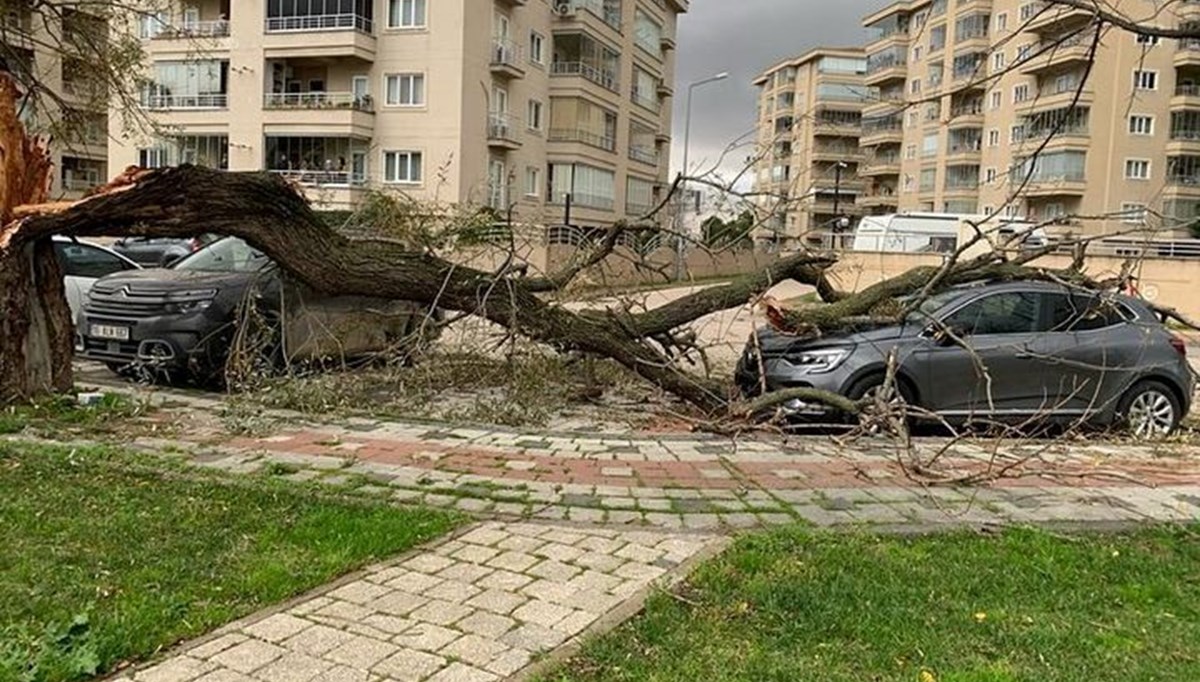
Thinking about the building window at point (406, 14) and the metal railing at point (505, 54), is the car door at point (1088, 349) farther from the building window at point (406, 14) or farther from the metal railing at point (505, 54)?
the metal railing at point (505, 54)

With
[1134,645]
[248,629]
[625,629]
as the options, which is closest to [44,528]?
[248,629]

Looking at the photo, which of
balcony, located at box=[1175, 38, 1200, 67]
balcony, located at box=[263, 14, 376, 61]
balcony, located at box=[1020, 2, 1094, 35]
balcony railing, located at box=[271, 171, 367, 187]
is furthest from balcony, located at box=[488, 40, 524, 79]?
balcony, located at box=[1175, 38, 1200, 67]

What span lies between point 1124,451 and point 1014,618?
5255mm

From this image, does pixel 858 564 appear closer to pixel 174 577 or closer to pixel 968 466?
pixel 968 466

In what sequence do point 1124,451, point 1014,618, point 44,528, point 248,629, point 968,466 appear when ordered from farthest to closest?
point 1124,451 → point 968,466 → point 44,528 → point 1014,618 → point 248,629

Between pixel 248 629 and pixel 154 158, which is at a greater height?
pixel 154 158

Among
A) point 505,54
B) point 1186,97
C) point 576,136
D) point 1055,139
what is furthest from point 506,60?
point 1186,97

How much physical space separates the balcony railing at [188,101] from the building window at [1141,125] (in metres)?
55.8

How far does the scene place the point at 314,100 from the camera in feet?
138

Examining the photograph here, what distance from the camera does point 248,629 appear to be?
152 inches

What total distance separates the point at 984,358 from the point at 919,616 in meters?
5.58

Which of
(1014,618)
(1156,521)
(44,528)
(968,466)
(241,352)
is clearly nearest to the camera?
(1014,618)

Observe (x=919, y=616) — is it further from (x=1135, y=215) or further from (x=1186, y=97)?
(x=1186, y=97)

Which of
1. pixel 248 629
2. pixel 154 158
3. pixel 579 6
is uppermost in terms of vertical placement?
pixel 579 6
